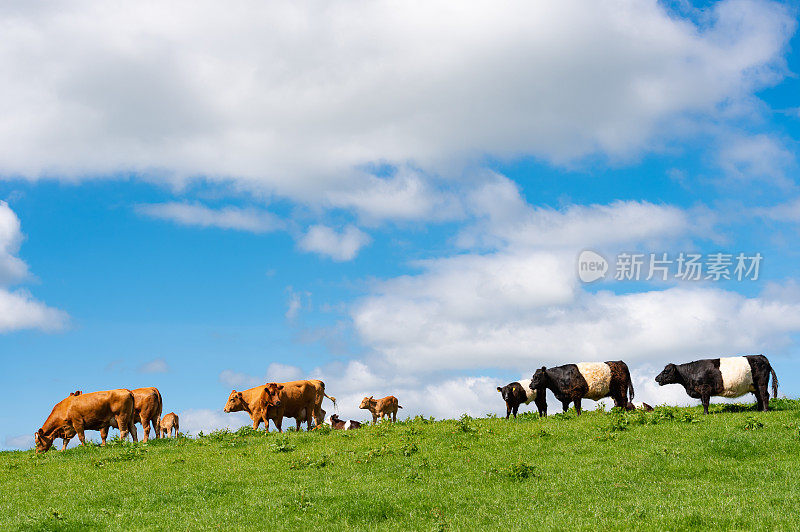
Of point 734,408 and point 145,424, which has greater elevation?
point 145,424

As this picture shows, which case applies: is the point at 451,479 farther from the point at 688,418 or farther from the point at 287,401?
the point at 287,401

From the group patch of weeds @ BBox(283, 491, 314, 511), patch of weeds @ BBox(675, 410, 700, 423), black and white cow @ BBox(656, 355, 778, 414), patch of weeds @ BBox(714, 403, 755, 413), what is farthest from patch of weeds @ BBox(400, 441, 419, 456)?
patch of weeds @ BBox(714, 403, 755, 413)

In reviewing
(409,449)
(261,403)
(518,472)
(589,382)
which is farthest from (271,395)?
(518,472)

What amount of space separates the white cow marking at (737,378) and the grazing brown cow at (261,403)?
68.4 feet

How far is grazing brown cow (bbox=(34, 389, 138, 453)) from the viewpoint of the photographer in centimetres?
3219

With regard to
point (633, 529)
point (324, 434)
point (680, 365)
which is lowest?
point (633, 529)

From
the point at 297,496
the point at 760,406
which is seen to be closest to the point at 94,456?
the point at 297,496

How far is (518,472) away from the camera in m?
18.9

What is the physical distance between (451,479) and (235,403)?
2263cm

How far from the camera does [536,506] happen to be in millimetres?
16375

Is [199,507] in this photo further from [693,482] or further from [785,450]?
[785,450]

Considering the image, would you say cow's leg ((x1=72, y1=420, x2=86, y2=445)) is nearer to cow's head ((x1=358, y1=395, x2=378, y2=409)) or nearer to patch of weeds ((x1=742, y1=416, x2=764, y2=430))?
cow's head ((x1=358, y1=395, x2=378, y2=409))

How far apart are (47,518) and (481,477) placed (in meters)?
11.5

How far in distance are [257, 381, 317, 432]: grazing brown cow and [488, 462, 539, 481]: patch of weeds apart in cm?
1835
